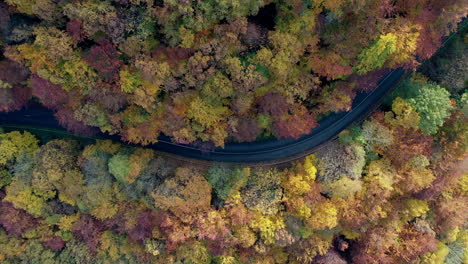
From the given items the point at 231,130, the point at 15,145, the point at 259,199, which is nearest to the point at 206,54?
the point at 231,130

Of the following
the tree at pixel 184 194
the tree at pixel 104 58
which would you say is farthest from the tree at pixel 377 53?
the tree at pixel 104 58

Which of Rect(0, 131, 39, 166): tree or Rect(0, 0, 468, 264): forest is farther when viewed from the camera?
Rect(0, 131, 39, 166): tree

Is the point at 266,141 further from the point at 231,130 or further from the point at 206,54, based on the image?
the point at 206,54

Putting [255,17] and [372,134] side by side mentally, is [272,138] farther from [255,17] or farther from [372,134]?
[255,17]

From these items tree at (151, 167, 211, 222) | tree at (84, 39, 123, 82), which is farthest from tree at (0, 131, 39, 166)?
tree at (151, 167, 211, 222)

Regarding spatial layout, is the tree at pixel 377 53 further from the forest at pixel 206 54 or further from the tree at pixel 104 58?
the tree at pixel 104 58

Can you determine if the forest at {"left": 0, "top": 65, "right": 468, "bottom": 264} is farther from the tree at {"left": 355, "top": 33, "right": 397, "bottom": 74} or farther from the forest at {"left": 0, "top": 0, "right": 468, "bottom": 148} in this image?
the tree at {"left": 355, "top": 33, "right": 397, "bottom": 74}
